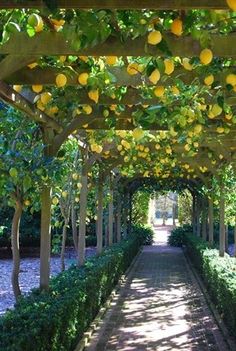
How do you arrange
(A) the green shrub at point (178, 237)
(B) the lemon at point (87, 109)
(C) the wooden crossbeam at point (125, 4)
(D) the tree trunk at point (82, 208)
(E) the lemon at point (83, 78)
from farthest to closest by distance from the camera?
1. (A) the green shrub at point (178, 237)
2. (D) the tree trunk at point (82, 208)
3. (B) the lemon at point (87, 109)
4. (E) the lemon at point (83, 78)
5. (C) the wooden crossbeam at point (125, 4)

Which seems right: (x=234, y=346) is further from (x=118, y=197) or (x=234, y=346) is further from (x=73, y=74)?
(x=118, y=197)

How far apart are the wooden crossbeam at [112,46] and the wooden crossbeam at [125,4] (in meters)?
0.69

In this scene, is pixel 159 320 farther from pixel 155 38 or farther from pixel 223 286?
pixel 155 38

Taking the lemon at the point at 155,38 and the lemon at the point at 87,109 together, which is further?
the lemon at the point at 87,109

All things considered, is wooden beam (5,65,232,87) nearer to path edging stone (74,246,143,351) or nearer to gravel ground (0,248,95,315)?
path edging stone (74,246,143,351)

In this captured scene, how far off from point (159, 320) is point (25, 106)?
481cm

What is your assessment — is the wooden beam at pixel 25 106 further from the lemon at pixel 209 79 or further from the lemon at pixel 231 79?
the lemon at pixel 231 79

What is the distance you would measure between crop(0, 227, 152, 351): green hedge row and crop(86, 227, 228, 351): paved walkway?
1.27 feet

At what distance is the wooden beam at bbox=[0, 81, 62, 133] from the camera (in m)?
4.15

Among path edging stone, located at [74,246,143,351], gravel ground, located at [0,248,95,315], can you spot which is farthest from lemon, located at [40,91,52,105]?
gravel ground, located at [0,248,95,315]

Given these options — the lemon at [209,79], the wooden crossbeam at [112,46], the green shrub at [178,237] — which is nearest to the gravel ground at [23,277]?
the lemon at [209,79]

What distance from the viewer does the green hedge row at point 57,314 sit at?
3.91 meters

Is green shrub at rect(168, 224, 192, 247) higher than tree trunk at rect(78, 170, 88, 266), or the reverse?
tree trunk at rect(78, 170, 88, 266)

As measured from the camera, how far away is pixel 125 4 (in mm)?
2121
